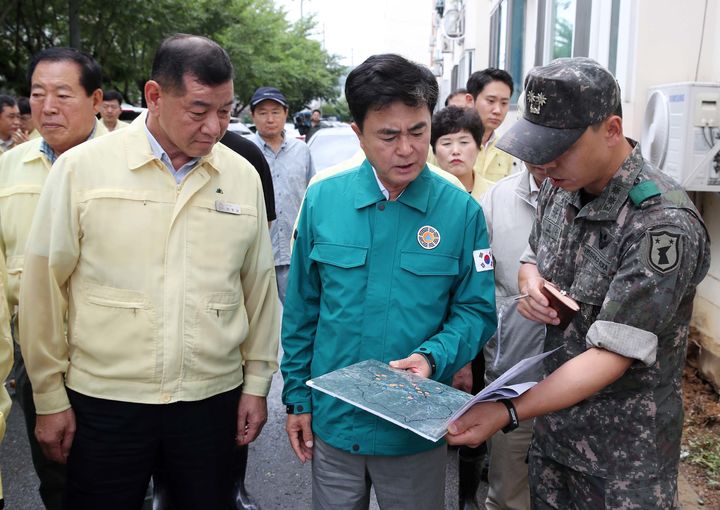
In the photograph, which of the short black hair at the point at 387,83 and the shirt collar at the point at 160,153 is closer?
the short black hair at the point at 387,83

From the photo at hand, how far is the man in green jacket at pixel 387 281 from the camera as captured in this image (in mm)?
2121

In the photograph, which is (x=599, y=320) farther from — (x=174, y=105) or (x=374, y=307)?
(x=174, y=105)

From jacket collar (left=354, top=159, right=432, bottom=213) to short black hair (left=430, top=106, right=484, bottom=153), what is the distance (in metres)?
1.69

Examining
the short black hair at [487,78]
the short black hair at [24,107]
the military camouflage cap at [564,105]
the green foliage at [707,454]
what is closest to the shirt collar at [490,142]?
the short black hair at [487,78]

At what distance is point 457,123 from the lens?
152 inches

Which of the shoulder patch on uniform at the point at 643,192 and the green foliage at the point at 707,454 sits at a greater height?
the shoulder patch on uniform at the point at 643,192

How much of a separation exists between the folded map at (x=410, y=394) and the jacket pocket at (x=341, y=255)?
1.05 ft

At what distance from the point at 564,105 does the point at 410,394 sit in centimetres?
87

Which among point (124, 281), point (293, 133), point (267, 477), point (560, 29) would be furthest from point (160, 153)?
point (293, 133)

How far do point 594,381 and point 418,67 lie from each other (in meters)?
1.05

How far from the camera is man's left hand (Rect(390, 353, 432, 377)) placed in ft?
6.61

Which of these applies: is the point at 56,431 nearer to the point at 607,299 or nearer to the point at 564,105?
the point at 607,299

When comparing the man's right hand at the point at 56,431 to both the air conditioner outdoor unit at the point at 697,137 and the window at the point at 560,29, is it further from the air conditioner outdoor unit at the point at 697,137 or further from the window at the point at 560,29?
the window at the point at 560,29

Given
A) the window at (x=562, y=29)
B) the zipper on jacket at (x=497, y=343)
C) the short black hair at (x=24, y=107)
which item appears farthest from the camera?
the short black hair at (x=24, y=107)
